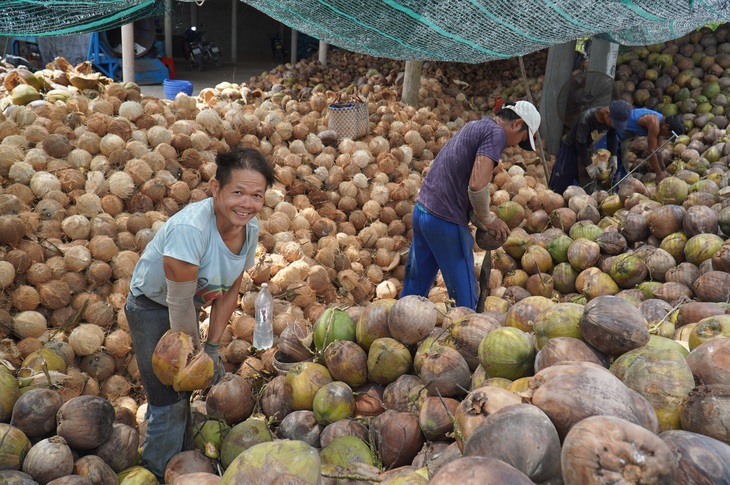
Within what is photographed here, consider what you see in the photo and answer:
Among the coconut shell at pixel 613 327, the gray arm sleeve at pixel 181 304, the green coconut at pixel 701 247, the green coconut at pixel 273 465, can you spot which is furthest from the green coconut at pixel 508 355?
the green coconut at pixel 701 247

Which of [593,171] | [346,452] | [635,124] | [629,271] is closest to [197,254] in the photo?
[346,452]

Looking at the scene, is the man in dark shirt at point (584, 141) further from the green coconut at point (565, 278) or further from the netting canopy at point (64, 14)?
the netting canopy at point (64, 14)

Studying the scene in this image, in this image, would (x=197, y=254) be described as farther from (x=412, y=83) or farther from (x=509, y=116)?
(x=412, y=83)

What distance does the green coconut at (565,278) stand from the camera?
4844 mm

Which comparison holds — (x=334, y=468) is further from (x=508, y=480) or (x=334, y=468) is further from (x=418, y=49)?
(x=418, y=49)

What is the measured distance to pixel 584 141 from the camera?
6.86 meters

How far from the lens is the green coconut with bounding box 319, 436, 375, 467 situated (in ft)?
6.79

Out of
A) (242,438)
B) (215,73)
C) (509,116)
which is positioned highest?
(215,73)

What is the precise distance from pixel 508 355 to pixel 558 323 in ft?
0.79

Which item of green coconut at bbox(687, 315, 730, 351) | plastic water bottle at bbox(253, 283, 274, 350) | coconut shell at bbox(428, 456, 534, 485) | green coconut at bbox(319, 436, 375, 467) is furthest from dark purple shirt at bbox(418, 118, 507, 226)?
coconut shell at bbox(428, 456, 534, 485)

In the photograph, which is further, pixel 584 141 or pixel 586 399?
pixel 584 141

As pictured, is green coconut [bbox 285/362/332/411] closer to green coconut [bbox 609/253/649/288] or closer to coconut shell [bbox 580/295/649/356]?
coconut shell [bbox 580/295/649/356]

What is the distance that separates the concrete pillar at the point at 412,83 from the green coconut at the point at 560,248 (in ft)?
13.5

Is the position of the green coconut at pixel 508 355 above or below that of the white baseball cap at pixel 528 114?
below
